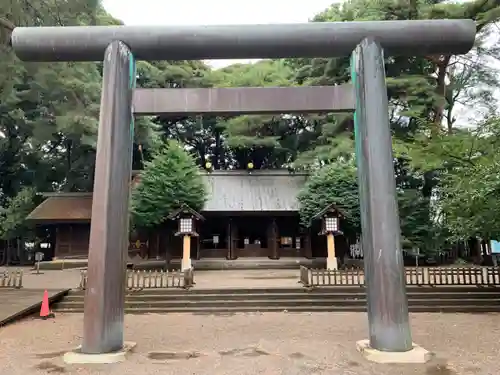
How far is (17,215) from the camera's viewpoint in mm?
28891

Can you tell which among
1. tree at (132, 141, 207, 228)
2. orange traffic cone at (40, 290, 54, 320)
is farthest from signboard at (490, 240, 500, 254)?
orange traffic cone at (40, 290, 54, 320)

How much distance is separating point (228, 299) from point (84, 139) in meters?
17.3

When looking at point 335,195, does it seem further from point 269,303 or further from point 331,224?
point 269,303

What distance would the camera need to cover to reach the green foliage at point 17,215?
28.3 m

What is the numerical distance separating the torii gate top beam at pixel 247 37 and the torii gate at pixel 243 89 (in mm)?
16

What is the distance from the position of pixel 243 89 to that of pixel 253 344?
4783 millimetres

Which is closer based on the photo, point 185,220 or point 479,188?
point 479,188

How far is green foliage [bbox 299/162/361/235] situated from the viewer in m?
22.3

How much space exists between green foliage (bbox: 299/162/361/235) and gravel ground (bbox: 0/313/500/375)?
439 inches

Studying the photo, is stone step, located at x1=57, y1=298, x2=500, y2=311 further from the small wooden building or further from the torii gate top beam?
the small wooden building

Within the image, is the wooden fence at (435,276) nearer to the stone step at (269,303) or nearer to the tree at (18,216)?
the stone step at (269,303)

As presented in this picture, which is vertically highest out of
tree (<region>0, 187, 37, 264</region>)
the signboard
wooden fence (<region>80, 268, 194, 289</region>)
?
tree (<region>0, 187, 37, 264</region>)

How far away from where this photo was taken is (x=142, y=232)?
83.6 ft

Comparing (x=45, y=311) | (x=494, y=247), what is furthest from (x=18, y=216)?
(x=494, y=247)
